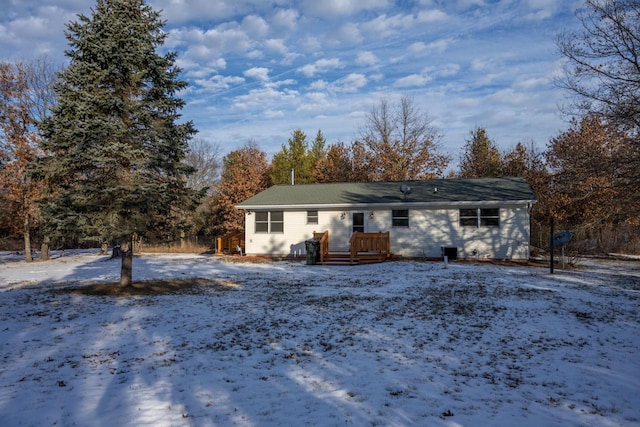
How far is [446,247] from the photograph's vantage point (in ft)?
60.3

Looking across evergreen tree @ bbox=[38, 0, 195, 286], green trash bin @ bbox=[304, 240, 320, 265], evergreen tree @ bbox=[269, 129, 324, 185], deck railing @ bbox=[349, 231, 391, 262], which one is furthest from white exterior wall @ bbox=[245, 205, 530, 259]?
evergreen tree @ bbox=[269, 129, 324, 185]

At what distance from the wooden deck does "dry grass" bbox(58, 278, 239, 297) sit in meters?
6.32

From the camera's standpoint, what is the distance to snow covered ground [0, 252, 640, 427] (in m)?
3.90

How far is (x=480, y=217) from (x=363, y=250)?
5676mm

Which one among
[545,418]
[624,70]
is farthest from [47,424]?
[624,70]

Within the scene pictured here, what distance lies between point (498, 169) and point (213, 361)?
101 ft

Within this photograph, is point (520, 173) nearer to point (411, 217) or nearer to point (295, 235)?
point (411, 217)

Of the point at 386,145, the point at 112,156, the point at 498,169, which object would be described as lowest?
the point at 112,156

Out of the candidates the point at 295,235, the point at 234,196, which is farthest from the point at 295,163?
the point at 295,235

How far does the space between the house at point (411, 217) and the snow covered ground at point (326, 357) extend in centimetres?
753

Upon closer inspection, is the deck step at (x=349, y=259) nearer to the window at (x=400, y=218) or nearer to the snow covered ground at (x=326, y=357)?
the window at (x=400, y=218)

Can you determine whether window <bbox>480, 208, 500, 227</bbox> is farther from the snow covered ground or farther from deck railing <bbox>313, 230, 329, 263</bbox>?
the snow covered ground

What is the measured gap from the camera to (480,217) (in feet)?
59.3

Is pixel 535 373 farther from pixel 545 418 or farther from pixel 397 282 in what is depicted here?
pixel 397 282
